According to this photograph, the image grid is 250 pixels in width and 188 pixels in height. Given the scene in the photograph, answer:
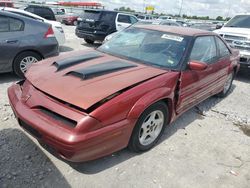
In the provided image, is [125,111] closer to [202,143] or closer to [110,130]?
[110,130]

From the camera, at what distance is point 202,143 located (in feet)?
12.0

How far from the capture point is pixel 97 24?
1060 centimetres

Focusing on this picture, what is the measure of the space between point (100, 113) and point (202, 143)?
6.50 feet

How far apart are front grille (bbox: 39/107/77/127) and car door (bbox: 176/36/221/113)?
5.72ft

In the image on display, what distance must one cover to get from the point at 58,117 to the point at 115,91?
0.68 metres

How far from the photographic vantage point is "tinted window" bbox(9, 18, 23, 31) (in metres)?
5.27

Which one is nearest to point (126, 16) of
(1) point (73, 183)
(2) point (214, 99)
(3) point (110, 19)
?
(3) point (110, 19)

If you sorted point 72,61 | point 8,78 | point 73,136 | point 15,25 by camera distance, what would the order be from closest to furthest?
point 73,136
point 72,61
point 15,25
point 8,78

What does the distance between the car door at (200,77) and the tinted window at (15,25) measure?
390cm

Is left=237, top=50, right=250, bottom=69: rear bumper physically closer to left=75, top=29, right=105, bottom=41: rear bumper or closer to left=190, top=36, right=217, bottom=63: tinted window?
left=190, top=36, right=217, bottom=63: tinted window

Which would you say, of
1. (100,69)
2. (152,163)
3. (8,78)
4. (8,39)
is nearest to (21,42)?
(8,39)

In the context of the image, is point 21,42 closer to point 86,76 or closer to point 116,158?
point 86,76

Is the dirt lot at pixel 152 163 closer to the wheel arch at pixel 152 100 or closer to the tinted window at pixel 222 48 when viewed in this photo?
the wheel arch at pixel 152 100

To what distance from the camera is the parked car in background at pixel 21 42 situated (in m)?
5.07
